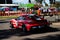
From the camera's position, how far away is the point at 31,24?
15.5 meters

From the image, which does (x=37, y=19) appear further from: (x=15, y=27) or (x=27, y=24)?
(x=15, y=27)

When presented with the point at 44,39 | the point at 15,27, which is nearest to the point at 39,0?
the point at 15,27

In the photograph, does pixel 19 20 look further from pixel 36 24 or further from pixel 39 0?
pixel 39 0

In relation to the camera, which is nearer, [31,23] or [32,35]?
[32,35]

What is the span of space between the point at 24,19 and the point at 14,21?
1.78m

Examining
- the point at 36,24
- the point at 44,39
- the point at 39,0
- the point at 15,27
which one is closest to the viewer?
the point at 44,39

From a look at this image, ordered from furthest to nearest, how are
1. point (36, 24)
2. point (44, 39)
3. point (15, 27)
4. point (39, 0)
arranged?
point (39, 0), point (15, 27), point (36, 24), point (44, 39)

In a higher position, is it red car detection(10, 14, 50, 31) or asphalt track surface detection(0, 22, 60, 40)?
red car detection(10, 14, 50, 31)

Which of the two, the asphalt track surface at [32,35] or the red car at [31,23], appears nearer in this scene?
the asphalt track surface at [32,35]

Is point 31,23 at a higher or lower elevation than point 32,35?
higher

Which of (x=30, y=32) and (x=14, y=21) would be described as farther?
(x=14, y=21)

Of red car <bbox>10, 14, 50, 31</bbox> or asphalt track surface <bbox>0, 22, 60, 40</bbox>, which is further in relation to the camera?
red car <bbox>10, 14, 50, 31</bbox>

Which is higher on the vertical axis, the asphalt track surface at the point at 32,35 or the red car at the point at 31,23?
the red car at the point at 31,23

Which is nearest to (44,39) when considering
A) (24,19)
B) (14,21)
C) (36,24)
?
(36,24)
